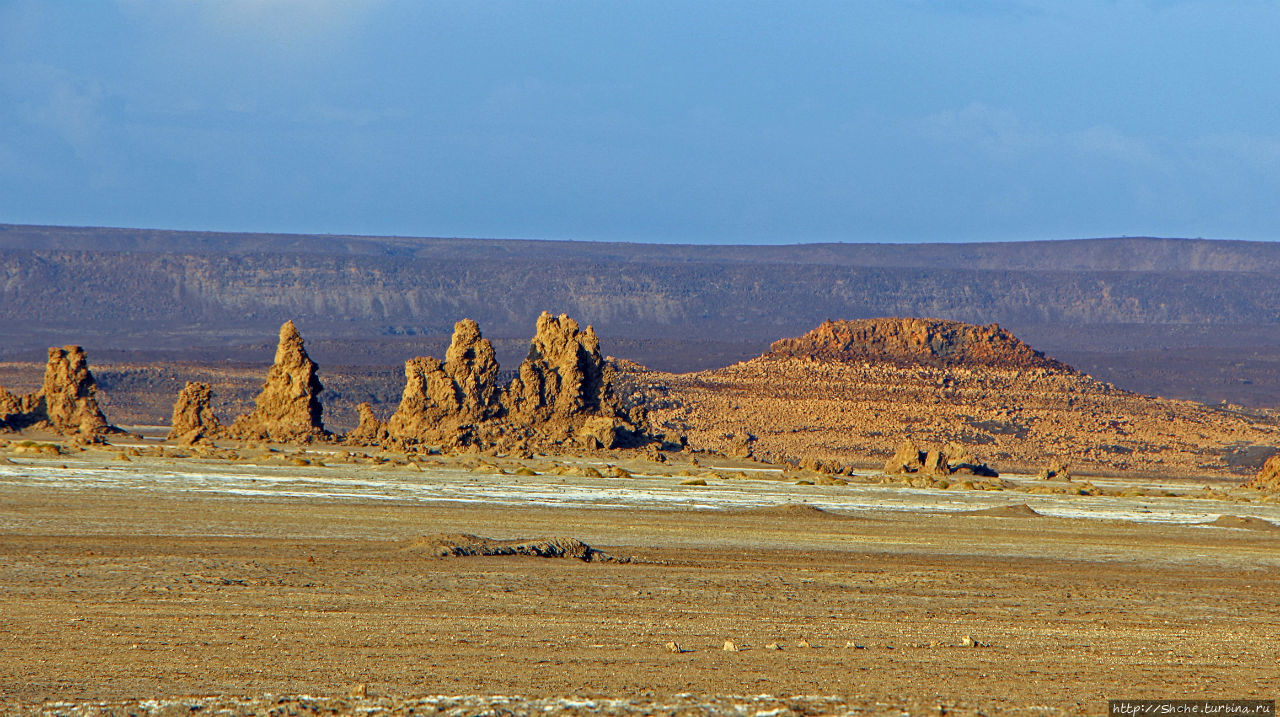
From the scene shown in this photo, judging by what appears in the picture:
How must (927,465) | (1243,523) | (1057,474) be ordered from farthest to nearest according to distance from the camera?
(1057,474), (927,465), (1243,523)

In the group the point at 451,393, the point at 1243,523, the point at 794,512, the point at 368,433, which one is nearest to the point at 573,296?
the point at 368,433

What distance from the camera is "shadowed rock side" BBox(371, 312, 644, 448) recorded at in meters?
44.3

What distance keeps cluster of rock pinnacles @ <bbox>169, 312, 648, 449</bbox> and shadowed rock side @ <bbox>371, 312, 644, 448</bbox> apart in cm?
3

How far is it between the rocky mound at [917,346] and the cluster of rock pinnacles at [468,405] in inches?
803

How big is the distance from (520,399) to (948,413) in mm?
19380

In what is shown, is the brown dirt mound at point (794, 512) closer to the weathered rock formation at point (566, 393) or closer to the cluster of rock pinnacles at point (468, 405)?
the cluster of rock pinnacles at point (468, 405)

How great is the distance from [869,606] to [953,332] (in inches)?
1993

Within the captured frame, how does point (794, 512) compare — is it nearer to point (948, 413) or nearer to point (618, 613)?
point (618, 613)

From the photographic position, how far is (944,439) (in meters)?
55.2

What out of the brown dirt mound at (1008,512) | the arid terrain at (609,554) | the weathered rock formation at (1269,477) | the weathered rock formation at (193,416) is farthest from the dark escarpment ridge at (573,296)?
the brown dirt mound at (1008,512)

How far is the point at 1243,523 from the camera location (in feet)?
101

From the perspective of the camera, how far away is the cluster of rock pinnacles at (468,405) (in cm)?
4372

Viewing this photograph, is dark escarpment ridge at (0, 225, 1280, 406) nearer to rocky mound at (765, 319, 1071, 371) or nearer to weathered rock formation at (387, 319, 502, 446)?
rocky mound at (765, 319, 1071, 371)

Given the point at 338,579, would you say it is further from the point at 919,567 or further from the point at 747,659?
the point at 919,567
